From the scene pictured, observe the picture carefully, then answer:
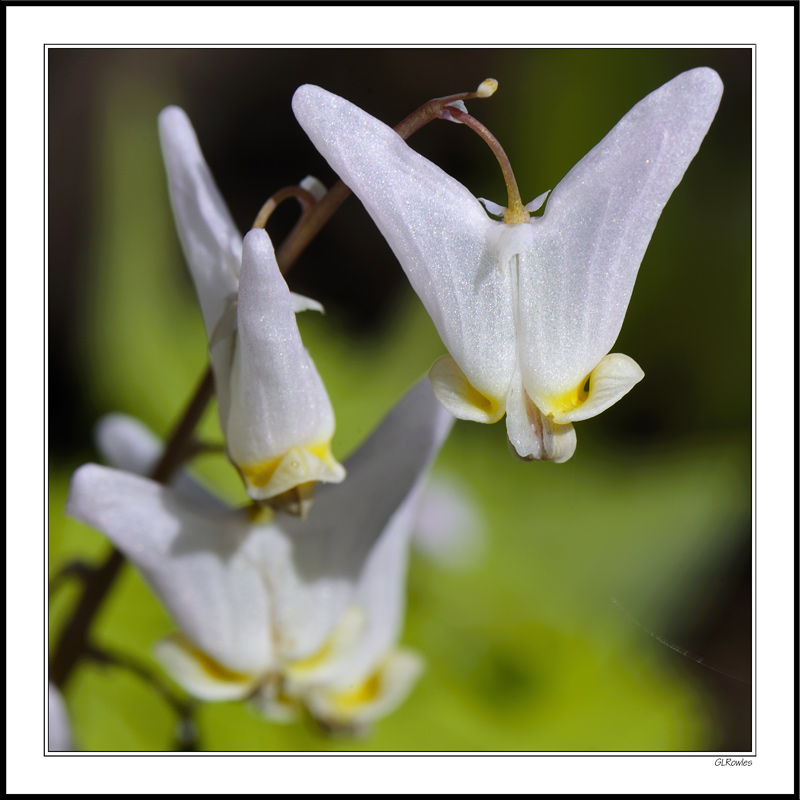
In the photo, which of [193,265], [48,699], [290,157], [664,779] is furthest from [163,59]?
[664,779]

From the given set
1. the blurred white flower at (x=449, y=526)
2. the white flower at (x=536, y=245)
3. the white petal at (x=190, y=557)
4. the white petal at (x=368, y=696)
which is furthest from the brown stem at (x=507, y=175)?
the blurred white flower at (x=449, y=526)

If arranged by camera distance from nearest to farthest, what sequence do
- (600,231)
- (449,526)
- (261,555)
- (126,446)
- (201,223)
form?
(600,231)
(201,223)
(261,555)
(126,446)
(449,526)

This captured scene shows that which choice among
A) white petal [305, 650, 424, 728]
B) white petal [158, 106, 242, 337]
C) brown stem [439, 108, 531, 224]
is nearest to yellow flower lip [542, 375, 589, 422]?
brown stem [439, 108, 531, 224]

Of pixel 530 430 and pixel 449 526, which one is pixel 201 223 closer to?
pixel 530 430

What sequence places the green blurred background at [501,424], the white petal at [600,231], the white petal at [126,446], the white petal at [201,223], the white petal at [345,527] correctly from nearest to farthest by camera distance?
the white petal at [600,231] < the white petal at [201,223] < the white petal at [345,527] < the white petal at [126,446] < the green blurred background at [501,424]

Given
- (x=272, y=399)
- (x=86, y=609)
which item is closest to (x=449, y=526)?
(x=86, y=609)

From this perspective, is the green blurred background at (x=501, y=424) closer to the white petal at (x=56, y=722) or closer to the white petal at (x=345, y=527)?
the white petal at (x=56, y=722)
